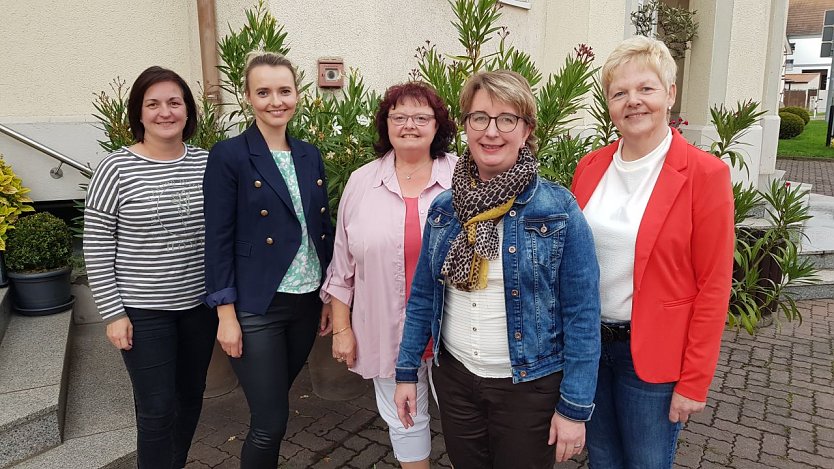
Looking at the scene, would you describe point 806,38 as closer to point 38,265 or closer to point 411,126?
point 411,126

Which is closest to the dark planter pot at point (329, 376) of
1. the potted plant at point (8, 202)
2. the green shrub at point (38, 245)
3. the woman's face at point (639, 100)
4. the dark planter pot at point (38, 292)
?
the dark planter pot at point (38, 292)

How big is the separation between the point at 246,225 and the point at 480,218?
108 centimetres

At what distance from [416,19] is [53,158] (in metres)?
3.63

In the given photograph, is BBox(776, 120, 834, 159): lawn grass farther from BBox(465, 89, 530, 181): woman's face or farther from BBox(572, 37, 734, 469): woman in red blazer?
BBox(465, 89, 530, 181): woman's face

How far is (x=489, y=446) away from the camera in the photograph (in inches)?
87.6

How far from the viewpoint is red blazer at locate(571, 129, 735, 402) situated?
2006 mm

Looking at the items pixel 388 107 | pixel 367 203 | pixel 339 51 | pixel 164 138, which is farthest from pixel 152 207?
pixel 339 51

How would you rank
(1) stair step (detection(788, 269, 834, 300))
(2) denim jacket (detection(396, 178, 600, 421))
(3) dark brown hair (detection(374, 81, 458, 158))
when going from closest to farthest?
(2) denim jacket (detection(396, 178, 600, 421))
(3) dark brown hair (detection(374, 81, 458, 158))
(1) stair step (detection(788, 269, 834, 300))

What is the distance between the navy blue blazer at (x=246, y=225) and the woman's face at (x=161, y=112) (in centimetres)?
26

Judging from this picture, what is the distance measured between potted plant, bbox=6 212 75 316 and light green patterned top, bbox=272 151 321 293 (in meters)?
2.85

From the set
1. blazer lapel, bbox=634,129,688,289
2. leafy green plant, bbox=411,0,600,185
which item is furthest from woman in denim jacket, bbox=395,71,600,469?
leafy green plant, bbox=411,0,600,185

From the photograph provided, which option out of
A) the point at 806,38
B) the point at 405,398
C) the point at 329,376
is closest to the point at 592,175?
the point at 405,398

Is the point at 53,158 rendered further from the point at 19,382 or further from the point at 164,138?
the point at 164,138

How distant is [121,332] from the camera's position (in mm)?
2551
